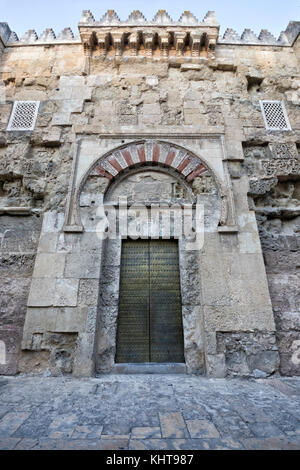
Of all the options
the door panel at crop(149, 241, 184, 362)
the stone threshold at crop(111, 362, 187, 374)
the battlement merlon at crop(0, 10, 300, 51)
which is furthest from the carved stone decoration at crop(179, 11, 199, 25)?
the stone threshold at crop(111, 362, 187, 374)

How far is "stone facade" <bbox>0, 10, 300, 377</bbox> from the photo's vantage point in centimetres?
366

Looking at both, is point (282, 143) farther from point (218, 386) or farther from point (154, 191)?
point (218, 386)

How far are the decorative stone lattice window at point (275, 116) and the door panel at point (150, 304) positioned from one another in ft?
11.0

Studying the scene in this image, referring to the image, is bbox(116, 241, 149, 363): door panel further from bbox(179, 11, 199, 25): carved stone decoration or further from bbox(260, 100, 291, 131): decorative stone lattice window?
bbox(179, 11, 199, 25): carved stone decoration

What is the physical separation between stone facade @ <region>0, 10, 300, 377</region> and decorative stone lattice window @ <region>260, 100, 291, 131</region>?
0.63ft

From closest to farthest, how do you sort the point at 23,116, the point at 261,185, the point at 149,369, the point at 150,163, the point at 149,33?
the point at 149,369 < the point at 261,185 < the point at 150,163 < the point at 23,116 < the point at 149,33

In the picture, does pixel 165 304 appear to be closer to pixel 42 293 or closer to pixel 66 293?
pixel 66 293

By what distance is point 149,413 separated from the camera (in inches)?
89.2

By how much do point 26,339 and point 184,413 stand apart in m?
2.43

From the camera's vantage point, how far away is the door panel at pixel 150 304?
3766 millimetres

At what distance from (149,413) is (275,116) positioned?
583 centimetres

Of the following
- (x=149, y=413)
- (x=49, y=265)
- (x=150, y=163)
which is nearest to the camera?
(x=149, y=413)

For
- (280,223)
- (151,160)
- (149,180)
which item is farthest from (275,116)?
(149,180)

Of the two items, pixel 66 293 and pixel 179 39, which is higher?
pixel 179 39
